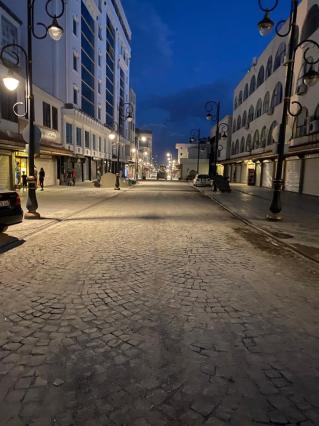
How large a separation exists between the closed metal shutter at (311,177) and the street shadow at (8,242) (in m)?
23.8

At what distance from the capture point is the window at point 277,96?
36.2 meters

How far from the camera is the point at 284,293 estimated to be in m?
5.13

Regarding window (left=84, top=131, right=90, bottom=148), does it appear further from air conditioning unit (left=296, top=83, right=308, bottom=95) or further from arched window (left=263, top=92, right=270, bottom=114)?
air conditioning unit (left=296, top=83, right=308, bottom=95)

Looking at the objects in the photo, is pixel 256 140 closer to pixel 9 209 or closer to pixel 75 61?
pixel 75 61

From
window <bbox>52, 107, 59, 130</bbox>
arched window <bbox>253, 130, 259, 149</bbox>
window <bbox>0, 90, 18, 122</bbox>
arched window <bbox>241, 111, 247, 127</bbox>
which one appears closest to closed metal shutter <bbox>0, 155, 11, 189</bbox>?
window <bbox>0, 90, 18, 122</bbox>

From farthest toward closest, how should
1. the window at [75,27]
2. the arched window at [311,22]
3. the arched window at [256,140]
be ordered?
1. the arched window at [256,140]
2. the window at [75,27]
3. the arched window at [311,22]

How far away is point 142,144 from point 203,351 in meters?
137

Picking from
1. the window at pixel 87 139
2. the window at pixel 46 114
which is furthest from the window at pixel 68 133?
the window at pixel 87 139

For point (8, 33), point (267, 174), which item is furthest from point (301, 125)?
point (8, 33)

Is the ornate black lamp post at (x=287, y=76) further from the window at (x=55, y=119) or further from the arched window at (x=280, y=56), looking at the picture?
the arched window at (x=280, y=56)

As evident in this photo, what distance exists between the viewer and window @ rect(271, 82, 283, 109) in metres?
36.2

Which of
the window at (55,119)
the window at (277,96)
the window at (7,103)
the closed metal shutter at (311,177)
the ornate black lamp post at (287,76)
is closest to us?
the ornate black lamp post at (287,76)

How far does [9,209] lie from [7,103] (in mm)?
17286

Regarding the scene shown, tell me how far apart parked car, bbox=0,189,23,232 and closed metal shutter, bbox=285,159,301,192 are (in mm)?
26879
